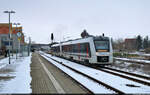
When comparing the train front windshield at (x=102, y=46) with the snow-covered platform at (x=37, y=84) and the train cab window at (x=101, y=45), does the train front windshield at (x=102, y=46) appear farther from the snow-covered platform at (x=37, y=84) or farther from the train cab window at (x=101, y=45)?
the snow-covered platform at (x=37, y=84)

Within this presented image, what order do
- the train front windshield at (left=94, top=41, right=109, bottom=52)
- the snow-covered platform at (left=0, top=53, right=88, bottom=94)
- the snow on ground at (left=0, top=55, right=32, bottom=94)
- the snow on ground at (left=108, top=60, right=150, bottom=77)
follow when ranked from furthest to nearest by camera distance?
1. the train front windshield at (left=94, top=41, right=109, bottom=52)
2. the snow on ground at (left=108, top=60, right=150, bottom=77)
3. the snow on ground at (left=0, top=55, right=32, bottom=94)
4. the snow-covered platform at (left=0, top=53, right=88, bottom=94)

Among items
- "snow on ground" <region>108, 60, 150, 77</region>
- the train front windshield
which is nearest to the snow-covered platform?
the train front windshield

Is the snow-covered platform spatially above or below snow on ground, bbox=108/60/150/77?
above

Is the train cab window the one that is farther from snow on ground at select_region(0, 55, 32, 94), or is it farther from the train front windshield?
snow on ground at select_region(0, 55, 32, 94)

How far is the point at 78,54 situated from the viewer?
22828 mm

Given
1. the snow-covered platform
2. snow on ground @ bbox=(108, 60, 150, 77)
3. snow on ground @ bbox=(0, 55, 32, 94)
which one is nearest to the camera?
the snow-covered platform

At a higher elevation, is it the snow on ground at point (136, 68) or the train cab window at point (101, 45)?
the train cab window at point (101, 45)

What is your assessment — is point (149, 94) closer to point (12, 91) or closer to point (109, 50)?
point (12, 91)

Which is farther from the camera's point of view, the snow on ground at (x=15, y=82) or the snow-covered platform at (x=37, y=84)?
the snow on ground at (x=15, y=82)

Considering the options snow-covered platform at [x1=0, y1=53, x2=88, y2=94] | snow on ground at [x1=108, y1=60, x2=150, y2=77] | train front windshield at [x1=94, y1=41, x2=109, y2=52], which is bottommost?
snow on ground at [x1=108, y1=60, x2=150, y2=77]

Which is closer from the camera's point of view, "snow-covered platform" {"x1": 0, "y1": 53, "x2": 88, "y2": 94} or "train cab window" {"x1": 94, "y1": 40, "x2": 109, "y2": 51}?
"snow-covered platform" {"x1": 0, "y1": 53, "x2": 88, "y2": 94}

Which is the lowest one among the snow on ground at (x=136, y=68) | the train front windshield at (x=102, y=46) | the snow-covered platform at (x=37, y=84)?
the snow on ground at (x=136, y=68)

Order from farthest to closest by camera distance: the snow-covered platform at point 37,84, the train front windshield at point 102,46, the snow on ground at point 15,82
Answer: the train front windshield at point 102,46 → the snow on ground at point 15,82 → the snow-covered platform at point 37,84

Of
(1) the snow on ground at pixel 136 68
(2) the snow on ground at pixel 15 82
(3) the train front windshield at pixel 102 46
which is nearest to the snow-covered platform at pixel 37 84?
(2) the snow on ground at pixel 15 82
